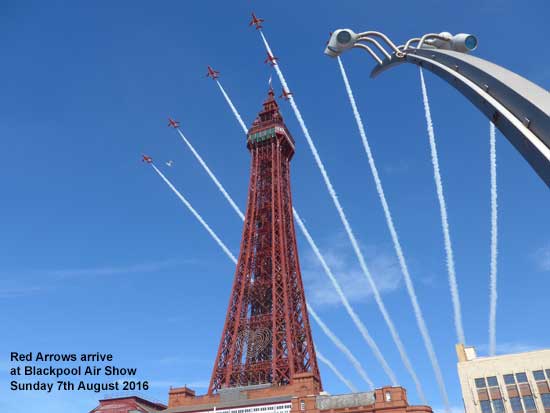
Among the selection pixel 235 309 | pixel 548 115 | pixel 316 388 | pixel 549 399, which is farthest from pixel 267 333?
pixel 548 115

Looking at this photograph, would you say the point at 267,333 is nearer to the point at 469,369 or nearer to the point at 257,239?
the point at 257,239

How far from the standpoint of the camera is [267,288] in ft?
245

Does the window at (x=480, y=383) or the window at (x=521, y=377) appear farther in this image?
the window at (x=480, y=383)

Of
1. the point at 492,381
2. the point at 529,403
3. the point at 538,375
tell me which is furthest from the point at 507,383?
the point at 538,375

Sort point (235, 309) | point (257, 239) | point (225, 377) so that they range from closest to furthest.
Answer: point (225, 377)
point (235, 309)
point (257, 239)

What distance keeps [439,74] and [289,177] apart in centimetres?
8075

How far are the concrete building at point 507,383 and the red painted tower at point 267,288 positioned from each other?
21.2 m

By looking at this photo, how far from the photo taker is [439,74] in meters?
9.06

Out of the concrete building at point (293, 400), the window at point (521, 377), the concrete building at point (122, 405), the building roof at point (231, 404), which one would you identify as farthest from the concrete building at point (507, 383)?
the concrete building at point (122, 405)

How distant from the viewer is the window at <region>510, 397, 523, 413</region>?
145 ft

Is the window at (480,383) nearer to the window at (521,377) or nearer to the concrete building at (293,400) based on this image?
the window at (521,377)

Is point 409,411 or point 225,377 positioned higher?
point 225,377

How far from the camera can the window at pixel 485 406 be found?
45331 mm

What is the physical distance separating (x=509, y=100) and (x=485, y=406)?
48.1 meters
